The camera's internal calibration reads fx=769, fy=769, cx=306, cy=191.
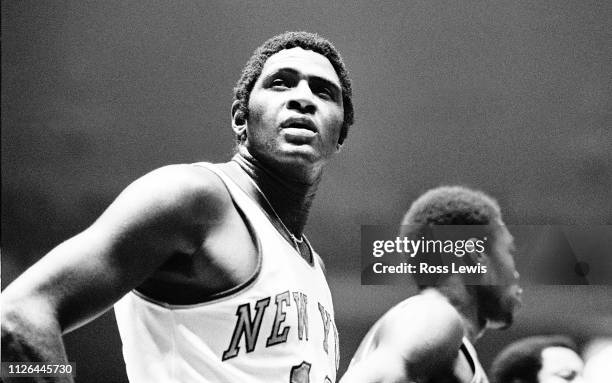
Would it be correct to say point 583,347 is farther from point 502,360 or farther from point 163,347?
point 163,347

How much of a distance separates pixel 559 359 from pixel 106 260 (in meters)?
1.51

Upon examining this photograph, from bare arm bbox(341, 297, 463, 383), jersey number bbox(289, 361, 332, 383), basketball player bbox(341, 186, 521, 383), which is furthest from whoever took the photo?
basketball player bbox(341, 186, 521, 383)

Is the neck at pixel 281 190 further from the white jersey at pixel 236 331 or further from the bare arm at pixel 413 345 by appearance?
the bare arm at pixel 413 345

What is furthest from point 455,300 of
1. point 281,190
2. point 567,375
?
point 281,190

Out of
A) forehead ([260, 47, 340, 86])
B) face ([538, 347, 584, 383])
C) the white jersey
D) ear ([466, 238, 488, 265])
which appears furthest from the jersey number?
face ([538, 347, 584, 383])

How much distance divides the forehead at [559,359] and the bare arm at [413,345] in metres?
0.27

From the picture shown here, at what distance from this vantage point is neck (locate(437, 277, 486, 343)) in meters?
2.22

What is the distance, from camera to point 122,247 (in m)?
1.30

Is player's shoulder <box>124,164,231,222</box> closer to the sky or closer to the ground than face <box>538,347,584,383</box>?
closer to the sky

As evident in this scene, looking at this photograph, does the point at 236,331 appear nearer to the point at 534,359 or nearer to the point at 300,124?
the point at 300,124

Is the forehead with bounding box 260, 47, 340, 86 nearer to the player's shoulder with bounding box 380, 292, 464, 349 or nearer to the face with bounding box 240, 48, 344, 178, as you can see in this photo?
the face with bounding box 240, 48, 344, 178

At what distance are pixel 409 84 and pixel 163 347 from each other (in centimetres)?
128

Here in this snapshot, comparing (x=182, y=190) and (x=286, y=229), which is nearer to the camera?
(x=182, y=190)

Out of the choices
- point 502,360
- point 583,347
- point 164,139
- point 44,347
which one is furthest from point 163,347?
point 583,347
